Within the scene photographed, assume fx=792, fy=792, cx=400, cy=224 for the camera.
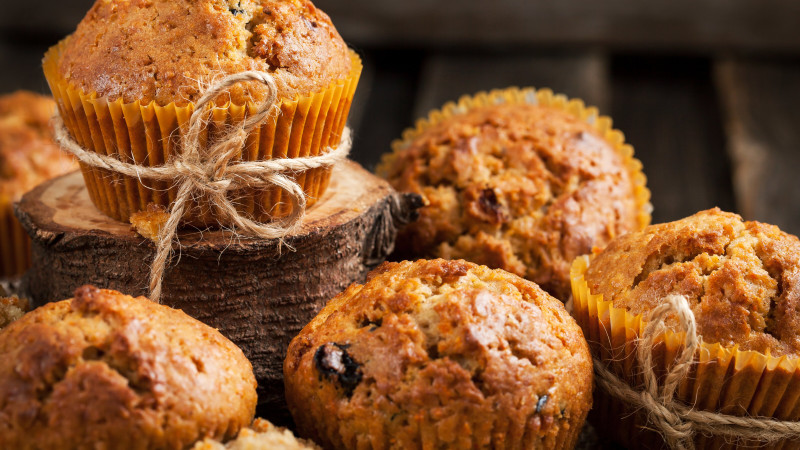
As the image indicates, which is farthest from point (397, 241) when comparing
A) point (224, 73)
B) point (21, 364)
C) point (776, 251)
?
point (21, 364)

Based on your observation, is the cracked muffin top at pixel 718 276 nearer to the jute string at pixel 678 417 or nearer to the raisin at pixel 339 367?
the jute string at pixel 678 417

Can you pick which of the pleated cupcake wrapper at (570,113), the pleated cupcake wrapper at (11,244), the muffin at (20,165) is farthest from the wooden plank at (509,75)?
the pleated cupcake wrapper at (11,244)

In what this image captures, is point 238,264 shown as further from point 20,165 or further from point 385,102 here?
point 385,102

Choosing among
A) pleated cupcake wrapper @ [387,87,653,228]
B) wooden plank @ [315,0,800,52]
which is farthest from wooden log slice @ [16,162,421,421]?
wooden plank @ [315,0,800,52]

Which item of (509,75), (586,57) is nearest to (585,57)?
(586,57)

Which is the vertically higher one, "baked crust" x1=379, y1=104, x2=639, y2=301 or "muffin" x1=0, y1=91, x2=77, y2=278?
"baked crust" x1=379, y1=104, x2=639, y2=301

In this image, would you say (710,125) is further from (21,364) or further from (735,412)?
(21,364)

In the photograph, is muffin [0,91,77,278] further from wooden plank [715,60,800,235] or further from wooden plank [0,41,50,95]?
wooden plank [715,60,800,235]
